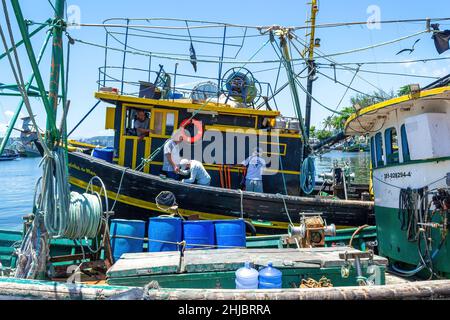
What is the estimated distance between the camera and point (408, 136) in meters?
5.37

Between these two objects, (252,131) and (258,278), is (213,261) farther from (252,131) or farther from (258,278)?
(252,131)

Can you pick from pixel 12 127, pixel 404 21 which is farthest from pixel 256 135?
pixel 12 127

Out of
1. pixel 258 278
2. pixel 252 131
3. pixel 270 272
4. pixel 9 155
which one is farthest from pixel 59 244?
pixel 9 155

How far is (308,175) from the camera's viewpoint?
8805 mm

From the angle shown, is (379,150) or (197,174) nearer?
(379,150)

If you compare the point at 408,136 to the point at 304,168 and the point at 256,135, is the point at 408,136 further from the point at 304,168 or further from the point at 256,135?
the point at 256,135

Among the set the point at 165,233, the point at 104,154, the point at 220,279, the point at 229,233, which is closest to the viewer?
the point at 220,279

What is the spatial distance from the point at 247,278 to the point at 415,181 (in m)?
3.11

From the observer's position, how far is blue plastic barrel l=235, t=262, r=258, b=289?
3680 mm

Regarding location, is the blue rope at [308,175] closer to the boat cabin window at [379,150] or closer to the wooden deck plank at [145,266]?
the boat cabin window at [379,150]

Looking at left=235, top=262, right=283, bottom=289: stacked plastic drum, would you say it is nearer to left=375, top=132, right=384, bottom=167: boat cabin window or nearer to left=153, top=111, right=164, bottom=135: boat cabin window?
left=375, top=132, right=384, bottom=167: boat cabin window

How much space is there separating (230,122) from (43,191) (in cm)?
558

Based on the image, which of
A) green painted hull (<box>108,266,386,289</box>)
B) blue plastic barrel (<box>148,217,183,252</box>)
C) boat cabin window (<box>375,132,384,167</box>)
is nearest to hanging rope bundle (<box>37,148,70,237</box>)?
green painted hull (<box>108,266,386,289</box>)

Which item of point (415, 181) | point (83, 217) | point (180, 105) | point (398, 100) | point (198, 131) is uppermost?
point (180, 105)
